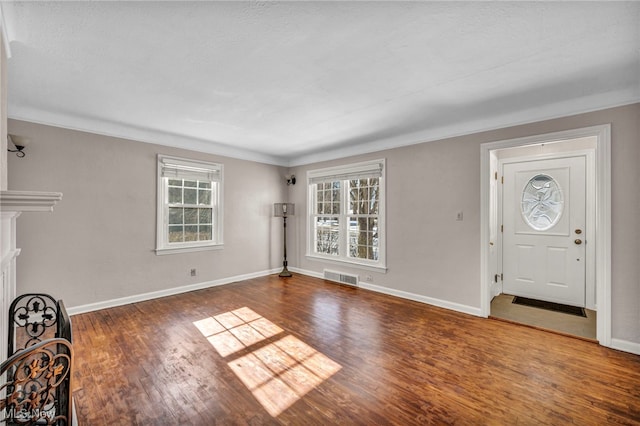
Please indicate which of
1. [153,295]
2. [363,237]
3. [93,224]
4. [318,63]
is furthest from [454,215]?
[93,224]

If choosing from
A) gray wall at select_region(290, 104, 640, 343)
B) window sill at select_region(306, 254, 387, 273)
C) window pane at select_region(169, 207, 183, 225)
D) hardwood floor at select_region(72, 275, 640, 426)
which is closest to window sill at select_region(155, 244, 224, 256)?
window pane at select_region(169, 207, 183, 225)

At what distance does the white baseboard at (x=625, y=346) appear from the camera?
2.66 meters

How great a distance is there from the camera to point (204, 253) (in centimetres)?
488

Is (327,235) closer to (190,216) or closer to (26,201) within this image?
(190,216)

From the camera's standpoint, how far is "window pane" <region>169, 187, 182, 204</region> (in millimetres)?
4551

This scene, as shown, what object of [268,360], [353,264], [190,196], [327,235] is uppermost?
[190,196]

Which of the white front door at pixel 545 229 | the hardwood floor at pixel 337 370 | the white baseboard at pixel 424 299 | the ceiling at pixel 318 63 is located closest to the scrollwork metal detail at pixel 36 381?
the hardwood floor at pixel 337 370

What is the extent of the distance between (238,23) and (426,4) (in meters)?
1.16

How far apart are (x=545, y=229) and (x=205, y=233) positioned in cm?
544

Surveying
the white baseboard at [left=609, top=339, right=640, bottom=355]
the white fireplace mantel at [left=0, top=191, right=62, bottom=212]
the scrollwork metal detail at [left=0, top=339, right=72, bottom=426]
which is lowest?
the white baseboard at [left=609, top=339, right=640, bottom=355]

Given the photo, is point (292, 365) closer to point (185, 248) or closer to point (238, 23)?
point (238, 23)

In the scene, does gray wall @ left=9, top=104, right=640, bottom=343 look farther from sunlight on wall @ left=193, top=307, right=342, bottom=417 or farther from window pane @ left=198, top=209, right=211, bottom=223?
sunlight on wall @ left=193, top=307, right=342, bottom=417

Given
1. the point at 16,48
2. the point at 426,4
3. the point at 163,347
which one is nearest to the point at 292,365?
the point at 163,347

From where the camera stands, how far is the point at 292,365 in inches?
96.4
